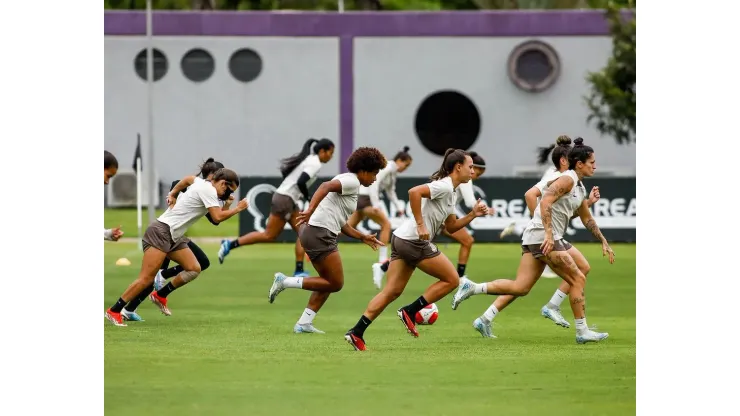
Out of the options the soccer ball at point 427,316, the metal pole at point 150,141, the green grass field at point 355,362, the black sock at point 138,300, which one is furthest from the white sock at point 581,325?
the metal pole at point 150,141

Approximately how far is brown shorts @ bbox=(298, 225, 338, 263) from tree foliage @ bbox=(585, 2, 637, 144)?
22869 mm

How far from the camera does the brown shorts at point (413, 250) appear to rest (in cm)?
1291

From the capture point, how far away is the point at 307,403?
33.2 ft

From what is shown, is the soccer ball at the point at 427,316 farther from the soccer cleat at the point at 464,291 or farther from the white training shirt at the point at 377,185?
the white training shirt at the point at 377,185

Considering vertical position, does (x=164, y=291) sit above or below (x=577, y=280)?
below

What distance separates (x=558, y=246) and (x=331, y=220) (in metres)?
2.14

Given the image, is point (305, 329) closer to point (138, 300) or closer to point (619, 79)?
point (138, 300)

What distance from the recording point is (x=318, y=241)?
13.1 meters

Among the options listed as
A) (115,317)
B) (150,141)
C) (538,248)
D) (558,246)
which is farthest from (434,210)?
(150,141)

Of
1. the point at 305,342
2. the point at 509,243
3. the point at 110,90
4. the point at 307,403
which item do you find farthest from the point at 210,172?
the point at 110,90

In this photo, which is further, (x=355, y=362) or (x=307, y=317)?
(x=307, y=317)

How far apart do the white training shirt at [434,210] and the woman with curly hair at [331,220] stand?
1.03ft

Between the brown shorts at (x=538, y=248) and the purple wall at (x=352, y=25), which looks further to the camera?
the purple wall at (x=352, y=25)

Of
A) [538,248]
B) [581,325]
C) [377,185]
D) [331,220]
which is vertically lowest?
[581,325]
